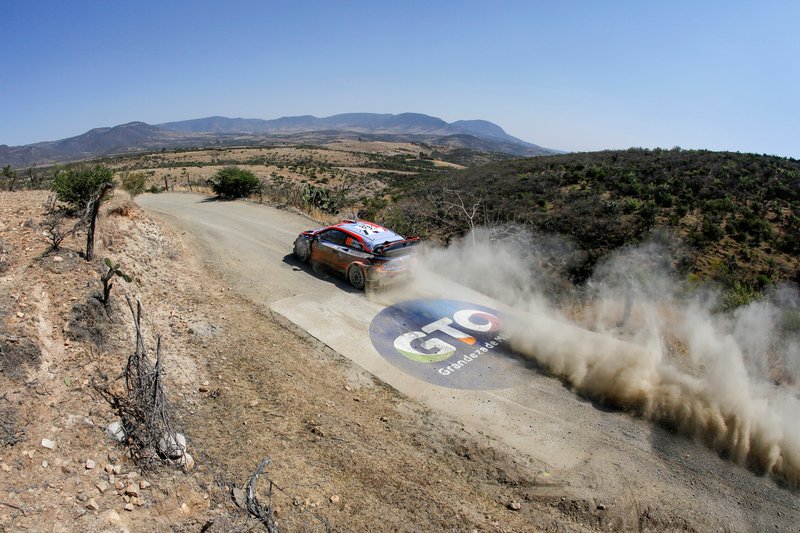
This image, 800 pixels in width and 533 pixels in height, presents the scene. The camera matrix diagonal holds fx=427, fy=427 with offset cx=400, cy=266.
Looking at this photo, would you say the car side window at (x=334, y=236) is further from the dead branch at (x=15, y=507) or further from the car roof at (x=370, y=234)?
the dead branch at (x=15, y=507)

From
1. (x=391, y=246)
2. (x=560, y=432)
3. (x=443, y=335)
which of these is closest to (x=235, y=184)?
(x=391, y=246)

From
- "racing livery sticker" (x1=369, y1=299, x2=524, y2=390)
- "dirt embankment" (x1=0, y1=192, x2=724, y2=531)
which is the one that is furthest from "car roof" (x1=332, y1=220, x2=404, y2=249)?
"dirt embankment" (x1=0, y1=192, x2=724, y2=531)

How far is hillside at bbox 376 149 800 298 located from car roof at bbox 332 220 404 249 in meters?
6.88

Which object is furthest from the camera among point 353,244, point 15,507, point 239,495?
point 353,244

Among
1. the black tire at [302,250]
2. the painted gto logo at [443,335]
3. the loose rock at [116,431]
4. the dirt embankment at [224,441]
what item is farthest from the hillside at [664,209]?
the loose rock at [116,431]

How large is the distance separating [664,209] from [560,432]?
63.2 feet

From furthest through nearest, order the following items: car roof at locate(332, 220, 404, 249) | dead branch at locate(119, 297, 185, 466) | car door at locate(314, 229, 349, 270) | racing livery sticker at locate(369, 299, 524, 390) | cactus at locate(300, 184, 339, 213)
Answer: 1. cactus at locate(300, 184, 339, 213)
2. car door at locate(314, 229, 349, 270)
3. car roof at locate(332, 220, 404, 249)
4. racing livery sticker at locate(369, 299, 524, 390)
5. dead branch at locate(119, 297, 185, 466)

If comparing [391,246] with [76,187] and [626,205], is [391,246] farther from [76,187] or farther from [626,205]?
[626,205]

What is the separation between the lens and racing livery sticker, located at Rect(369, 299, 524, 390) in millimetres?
7789

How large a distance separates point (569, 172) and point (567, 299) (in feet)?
66.0

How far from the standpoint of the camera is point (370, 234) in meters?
11.2

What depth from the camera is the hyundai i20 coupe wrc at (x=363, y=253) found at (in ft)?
34.5

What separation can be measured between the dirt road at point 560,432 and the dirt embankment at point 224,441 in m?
0.25

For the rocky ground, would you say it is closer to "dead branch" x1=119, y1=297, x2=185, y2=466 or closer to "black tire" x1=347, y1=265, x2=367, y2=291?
"dead branch" x1=119, y1=297, x2=185, y2=466
